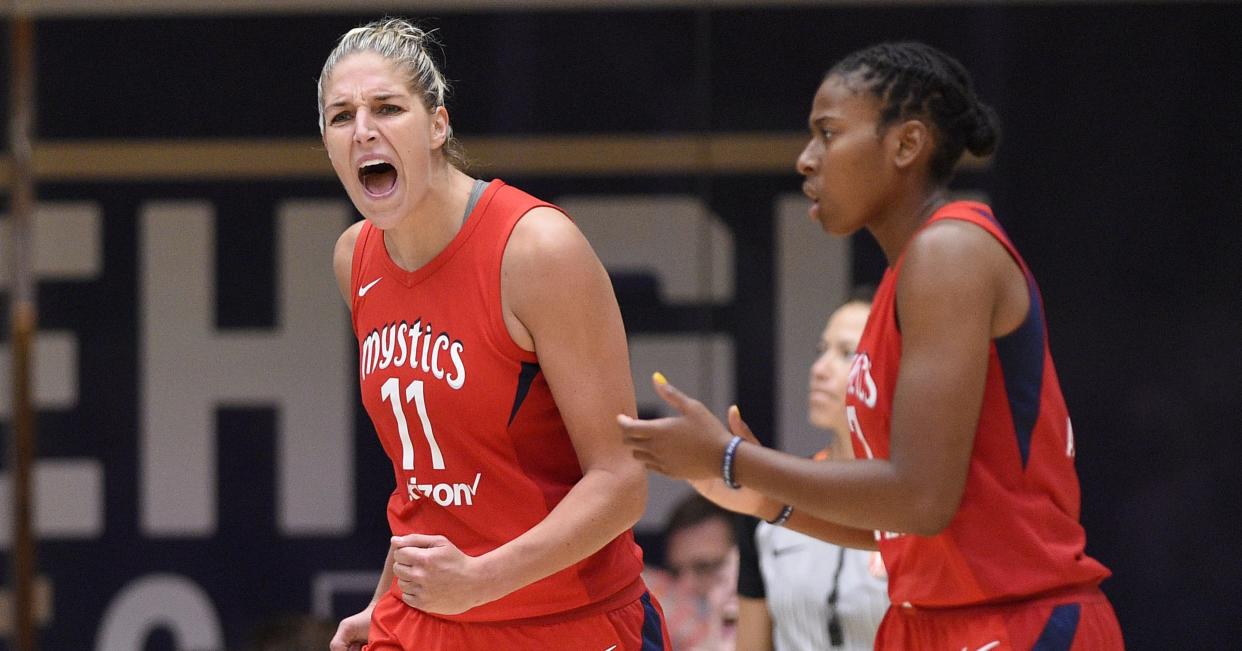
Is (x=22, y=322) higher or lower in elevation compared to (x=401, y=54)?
lower

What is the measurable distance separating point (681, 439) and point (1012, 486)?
0.51 meters

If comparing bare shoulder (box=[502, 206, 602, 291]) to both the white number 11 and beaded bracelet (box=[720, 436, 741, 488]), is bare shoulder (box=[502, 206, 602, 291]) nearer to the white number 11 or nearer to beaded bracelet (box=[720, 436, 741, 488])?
the white number 11

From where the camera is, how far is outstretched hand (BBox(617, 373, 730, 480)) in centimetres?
218

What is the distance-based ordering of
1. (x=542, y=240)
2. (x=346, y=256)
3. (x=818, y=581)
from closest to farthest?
(x=542, y=240)
(x=346, y=256)
(x=818, y=581)

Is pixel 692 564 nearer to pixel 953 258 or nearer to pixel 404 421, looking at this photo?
pixel 404 421

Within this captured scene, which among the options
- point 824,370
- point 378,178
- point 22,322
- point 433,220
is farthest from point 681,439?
point 22,322

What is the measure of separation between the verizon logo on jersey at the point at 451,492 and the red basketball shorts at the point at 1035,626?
76 cm

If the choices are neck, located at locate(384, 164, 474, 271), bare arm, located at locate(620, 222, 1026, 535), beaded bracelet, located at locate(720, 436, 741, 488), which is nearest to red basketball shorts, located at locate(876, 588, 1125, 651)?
bare arm, located at locate(620, 222, 1026, 535)

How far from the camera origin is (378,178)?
8.60 feet

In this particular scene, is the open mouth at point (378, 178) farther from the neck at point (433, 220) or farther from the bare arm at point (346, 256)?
the bare arm at point (346, 256)

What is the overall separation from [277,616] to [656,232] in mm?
2028

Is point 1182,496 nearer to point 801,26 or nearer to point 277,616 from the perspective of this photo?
point 801,26

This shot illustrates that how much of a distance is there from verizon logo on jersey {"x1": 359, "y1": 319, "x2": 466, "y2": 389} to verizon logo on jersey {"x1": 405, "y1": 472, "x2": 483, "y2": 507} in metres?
0.17

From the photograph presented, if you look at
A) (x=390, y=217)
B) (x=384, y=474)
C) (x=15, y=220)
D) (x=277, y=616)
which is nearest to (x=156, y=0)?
(x=15, y=220)
